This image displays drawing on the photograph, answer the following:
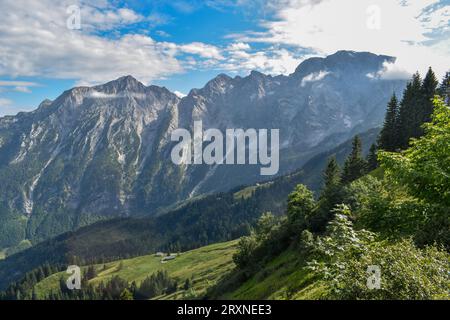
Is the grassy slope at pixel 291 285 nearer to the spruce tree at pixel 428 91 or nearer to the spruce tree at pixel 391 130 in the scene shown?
the spruce tree at pixel 391 130

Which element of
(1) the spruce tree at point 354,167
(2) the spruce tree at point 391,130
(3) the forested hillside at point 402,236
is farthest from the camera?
(2) the spruce tree at point 391,130

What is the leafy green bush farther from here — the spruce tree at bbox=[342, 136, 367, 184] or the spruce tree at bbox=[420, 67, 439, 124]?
the spruce tree at bbox=[420, 67, 439, 124]

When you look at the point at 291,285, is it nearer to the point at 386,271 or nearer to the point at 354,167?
the point at 386,271

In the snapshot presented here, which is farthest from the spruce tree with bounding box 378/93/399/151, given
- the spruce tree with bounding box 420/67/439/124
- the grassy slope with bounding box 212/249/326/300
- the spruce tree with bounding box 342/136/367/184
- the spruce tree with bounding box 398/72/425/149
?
the grassy slope with bounding box 212/249/326/300

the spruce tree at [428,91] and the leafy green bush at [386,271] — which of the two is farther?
the spruce tree at [428,91]

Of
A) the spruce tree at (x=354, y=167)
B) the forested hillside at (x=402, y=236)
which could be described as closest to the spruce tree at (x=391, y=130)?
the spruce tree at (x=354, y=167)

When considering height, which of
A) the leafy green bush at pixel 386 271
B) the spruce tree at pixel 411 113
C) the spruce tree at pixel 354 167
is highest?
the spruce tree at pixel 411 113

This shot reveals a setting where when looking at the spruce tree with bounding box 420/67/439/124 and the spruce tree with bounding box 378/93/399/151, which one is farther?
the spruce tree with bounding box 378/93/399/151

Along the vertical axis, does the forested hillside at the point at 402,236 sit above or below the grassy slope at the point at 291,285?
above

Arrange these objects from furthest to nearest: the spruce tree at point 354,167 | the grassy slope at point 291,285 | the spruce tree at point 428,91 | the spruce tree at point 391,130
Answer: the spruce tree at point 391,130 < the spruce tree at point 428,91 < the spruce tree at point 354,167 < the grassy slope at point 291,285

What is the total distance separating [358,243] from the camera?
1352 cm

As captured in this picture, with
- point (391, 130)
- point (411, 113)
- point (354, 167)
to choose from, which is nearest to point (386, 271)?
point (354, 167)

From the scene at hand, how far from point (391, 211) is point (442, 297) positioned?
16.4 ft
